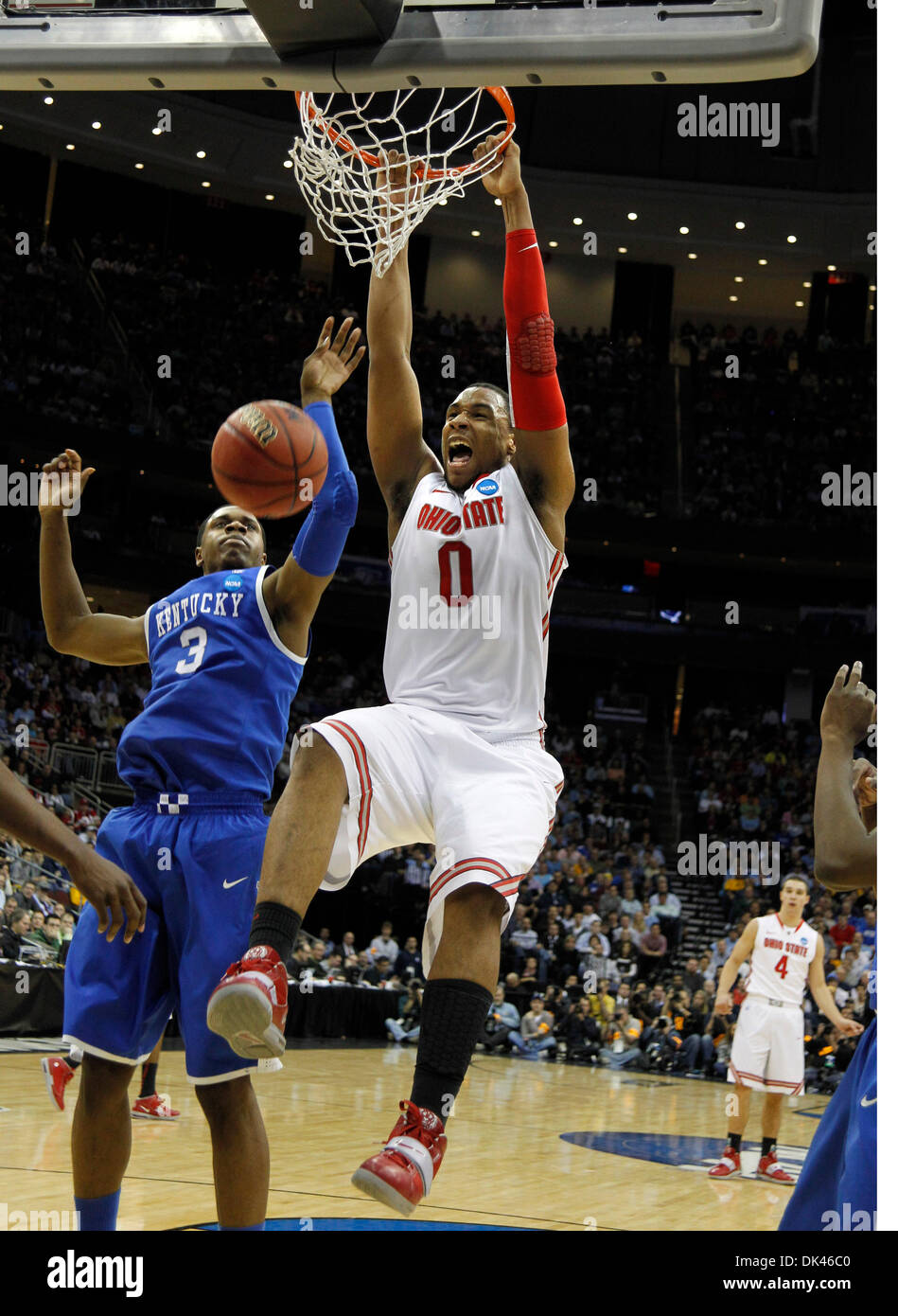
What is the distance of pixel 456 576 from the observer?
3766 millimetres

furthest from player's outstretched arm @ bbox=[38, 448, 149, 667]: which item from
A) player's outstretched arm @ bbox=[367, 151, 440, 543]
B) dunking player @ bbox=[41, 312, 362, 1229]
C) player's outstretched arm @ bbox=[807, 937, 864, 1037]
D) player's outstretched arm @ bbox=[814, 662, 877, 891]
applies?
player's outstretched arm @ bbox=[807, 937, 864, 1037]

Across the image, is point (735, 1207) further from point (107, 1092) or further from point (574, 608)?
point (574, 608)

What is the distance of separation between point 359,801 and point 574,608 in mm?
23693

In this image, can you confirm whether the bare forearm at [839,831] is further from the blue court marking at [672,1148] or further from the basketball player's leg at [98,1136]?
the blue court marking at [672,1148]

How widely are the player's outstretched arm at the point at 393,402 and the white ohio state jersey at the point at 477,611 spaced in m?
0.30

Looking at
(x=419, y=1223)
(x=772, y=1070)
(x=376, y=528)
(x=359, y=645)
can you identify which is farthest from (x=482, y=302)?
(x=419, y=1223)

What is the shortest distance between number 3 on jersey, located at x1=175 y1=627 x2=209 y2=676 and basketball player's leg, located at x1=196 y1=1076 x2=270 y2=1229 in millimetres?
1263

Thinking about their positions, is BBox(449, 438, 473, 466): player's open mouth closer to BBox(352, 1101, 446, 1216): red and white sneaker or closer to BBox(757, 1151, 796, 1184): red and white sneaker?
BBox(352, 1101, 446, 1216): red and white sneaker

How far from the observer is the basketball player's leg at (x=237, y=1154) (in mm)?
3729

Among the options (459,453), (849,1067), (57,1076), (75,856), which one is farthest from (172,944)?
(57,1076)

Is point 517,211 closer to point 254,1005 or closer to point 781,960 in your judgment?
point 254,1005

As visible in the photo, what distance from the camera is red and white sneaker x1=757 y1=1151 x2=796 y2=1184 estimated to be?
26.9ft

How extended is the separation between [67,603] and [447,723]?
1.87m

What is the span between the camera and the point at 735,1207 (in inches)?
272
